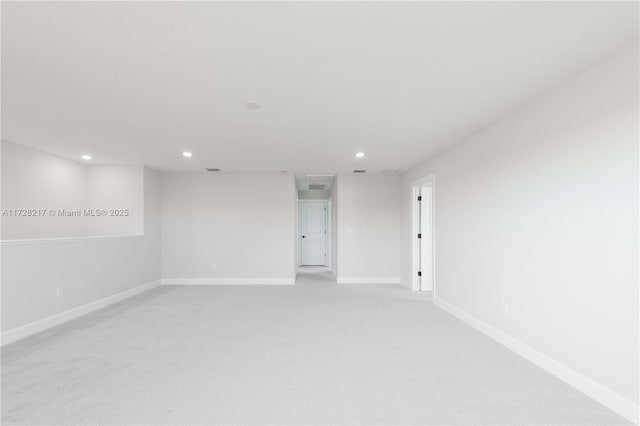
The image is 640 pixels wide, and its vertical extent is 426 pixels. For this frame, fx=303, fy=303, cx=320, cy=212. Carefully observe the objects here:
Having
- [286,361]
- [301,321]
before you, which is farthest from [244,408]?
[301,321]

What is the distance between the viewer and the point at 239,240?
254 inches

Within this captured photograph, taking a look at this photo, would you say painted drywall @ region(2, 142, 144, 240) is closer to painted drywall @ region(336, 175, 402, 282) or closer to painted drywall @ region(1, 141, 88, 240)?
painted drywall @ region(1, 141, 88, 240)

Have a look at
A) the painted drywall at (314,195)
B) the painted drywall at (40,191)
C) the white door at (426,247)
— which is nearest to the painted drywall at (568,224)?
the white door at (426,247)

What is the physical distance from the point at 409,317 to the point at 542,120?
8.95 feet

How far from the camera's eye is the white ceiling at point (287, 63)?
164 centimetres

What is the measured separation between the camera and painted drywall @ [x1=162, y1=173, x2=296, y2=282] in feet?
21.1

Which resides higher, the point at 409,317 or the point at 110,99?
the point at 110,99

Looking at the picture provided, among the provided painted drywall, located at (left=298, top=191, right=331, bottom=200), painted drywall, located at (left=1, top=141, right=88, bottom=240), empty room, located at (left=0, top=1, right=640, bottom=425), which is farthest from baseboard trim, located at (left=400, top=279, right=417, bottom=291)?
painted drywall, located at (left=1, top=141, right=88, bottom=240)

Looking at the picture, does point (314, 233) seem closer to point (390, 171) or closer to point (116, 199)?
point (390, 171)

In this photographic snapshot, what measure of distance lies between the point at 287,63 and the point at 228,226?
485 cm

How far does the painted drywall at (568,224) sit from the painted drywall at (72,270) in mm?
5183

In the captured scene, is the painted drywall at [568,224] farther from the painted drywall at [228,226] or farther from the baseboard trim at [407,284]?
the painted drywall at [228,226]

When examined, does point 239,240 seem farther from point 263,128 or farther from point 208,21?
point 208,21

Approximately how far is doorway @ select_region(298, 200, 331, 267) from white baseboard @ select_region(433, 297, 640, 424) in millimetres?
6492
